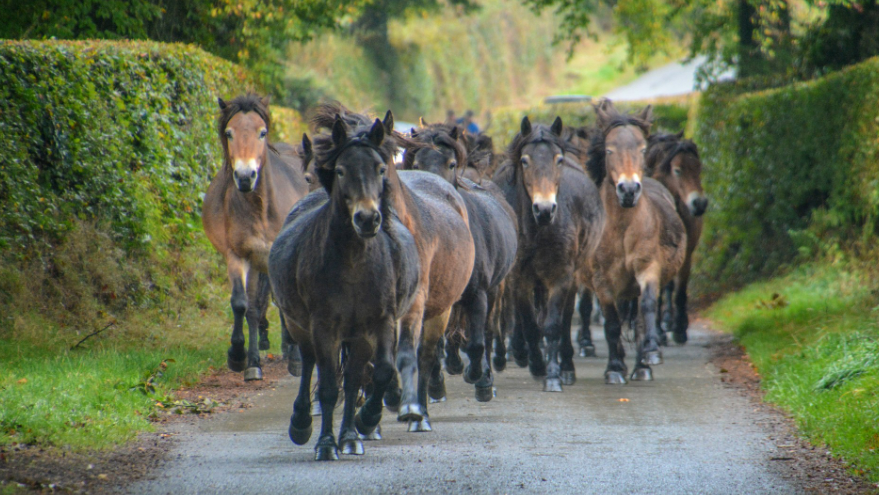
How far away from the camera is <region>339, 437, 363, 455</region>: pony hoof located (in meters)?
6.67

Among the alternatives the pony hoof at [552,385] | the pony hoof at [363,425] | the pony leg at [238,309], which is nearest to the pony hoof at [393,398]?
the pony hoof at [363,425]

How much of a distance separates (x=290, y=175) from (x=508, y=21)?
154 feet

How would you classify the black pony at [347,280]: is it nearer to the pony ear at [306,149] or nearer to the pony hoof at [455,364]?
the pony ear at [306,149]

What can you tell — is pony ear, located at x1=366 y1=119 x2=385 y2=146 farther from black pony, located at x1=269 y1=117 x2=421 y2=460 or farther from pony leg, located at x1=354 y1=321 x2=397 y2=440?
pony leg, located at x1=354 y1=321 x2=397 y2=440

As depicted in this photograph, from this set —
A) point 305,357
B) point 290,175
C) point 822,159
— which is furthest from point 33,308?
point 822,159

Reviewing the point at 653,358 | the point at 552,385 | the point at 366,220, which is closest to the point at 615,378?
the point at 552,385

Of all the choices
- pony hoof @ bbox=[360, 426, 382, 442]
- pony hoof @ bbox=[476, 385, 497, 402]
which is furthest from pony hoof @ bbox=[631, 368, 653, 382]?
pony hoof @ bbox=[360, 426, 382, 442]

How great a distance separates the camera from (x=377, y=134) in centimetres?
662

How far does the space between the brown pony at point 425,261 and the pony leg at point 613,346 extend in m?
2.63

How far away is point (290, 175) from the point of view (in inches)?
482

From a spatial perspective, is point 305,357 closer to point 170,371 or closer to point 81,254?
point 170,371

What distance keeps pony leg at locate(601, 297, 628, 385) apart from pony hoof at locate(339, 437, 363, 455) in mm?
4475

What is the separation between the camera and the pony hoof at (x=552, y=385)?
1005 cm

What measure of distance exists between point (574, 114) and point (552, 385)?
18318 mm
